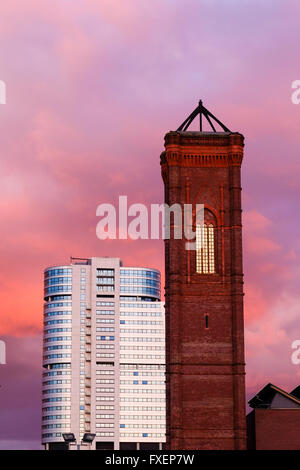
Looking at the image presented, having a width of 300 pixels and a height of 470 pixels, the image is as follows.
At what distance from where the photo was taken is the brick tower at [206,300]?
235 feet

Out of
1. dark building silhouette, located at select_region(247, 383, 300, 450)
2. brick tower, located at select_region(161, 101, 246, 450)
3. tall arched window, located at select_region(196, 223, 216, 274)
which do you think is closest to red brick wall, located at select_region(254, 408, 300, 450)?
dark building silhouette, located at select_region(247, 383, 300, 450)

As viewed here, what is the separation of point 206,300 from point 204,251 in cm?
450

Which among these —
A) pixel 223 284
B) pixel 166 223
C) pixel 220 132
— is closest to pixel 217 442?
pixel 223 284

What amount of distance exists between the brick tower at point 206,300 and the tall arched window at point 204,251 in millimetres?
91

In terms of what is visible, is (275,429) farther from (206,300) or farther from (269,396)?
(206,300)

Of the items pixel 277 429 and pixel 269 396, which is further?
pixel 269 396

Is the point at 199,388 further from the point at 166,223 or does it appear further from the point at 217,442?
the point at 166,223

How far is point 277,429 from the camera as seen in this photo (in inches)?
2938

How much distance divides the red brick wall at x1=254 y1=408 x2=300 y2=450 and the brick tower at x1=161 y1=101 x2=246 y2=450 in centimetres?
364

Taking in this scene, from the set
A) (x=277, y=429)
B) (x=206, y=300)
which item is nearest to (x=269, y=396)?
(x=277, y=429)

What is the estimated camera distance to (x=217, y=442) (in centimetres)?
7125

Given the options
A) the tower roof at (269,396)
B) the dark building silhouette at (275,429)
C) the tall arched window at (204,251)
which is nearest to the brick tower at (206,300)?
the tall arched window at (204,251)
